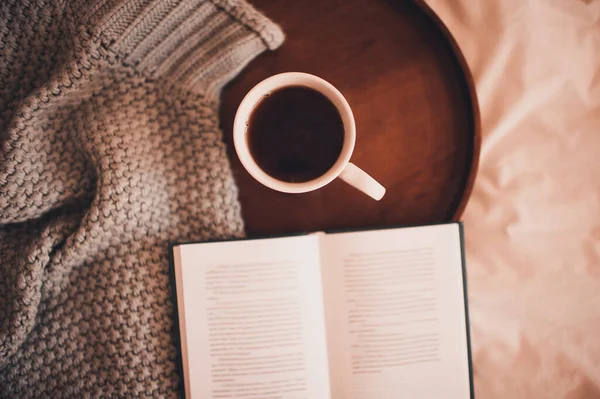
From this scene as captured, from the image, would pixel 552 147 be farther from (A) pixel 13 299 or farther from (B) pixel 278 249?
(A) pixel 13 299

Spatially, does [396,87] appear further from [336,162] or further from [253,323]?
[253,323]

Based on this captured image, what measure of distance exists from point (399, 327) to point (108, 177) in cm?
45

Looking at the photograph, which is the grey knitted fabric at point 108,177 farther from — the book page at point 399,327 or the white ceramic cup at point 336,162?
the book page at point 399,327

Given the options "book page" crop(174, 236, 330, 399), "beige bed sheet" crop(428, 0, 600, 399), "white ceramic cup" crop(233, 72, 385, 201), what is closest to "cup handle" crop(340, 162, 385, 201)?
"white ceramic cup" crop(233, 72, 385, 201)

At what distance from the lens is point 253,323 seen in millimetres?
539

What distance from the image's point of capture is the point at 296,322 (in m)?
0.54

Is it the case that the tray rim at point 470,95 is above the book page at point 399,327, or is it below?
above

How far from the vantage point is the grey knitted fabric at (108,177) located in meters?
0.52

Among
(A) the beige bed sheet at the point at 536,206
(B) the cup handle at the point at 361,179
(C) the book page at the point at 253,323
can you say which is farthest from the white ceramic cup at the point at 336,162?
(A) the beige bed sheet at the point at 536,206

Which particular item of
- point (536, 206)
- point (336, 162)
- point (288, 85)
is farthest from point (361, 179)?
point (536, 206)

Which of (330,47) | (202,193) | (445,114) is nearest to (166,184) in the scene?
(202,193)

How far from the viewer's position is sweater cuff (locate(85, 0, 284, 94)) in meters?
0.52

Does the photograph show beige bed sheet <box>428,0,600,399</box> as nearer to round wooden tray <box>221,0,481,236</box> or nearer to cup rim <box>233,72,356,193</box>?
round wooden tray <box>221,0,481,236</box>

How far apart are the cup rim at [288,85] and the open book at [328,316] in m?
0.10
